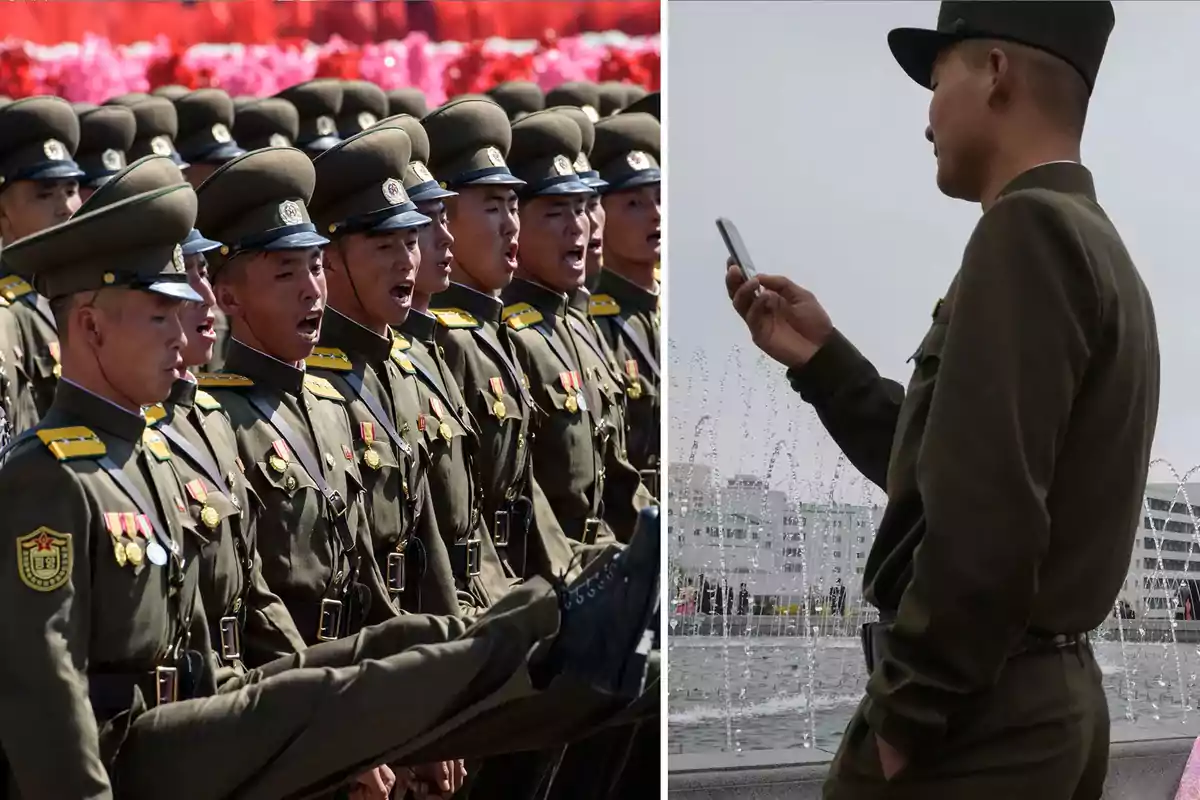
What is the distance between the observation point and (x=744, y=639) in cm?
475

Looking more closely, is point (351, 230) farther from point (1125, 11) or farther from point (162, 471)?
point (1125, 11)

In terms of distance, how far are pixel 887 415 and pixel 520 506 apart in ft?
4.26

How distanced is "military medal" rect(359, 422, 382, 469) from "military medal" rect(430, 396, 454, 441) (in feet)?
0.87

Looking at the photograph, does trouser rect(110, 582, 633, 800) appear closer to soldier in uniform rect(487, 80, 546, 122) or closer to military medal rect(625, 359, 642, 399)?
military medal rect(625, 359, 642, 399)

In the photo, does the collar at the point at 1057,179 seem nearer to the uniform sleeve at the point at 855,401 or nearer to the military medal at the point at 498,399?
the uniform sleeve at the point at 855,401

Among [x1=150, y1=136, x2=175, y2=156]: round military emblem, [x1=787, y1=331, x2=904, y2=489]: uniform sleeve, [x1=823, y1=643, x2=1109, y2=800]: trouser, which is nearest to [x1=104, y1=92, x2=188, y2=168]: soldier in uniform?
[x1=150, y1=136, x2=175, y2=156]: round military emblem

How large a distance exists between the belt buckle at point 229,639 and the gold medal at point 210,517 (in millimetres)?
189

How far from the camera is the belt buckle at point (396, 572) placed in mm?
3982

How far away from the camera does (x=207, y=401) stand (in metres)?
3.64

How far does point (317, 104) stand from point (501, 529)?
1.18 meters

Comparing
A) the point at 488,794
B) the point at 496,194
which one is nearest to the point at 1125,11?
the point at 496,194

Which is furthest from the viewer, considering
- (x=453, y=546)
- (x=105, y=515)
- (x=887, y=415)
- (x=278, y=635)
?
(x=453, y=546)

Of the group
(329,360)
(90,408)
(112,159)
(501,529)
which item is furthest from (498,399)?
(90,408)

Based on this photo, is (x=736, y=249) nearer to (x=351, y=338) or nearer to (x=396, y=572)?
(x=351, y=338)
